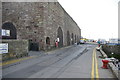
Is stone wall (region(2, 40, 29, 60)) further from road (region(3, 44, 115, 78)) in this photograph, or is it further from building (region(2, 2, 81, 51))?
building (region(2, 2, 81, 51))

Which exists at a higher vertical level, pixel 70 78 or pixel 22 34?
pixel 22 34

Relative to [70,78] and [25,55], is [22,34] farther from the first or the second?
[70,78]

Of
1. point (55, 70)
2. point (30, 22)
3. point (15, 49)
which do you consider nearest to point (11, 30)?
point (30, 22)

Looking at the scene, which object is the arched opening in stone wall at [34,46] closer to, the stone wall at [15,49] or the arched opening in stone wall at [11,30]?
the arched opening in stone wall at [11,30]

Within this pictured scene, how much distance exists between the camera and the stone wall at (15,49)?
1154cm

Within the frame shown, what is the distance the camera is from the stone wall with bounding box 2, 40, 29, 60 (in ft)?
37.8

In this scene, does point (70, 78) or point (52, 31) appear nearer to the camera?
point (70, 78)

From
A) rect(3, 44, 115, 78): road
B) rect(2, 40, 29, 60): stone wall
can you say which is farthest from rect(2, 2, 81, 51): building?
rect(3, 44, 115, 78): road

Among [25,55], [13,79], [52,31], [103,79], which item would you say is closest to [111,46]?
[52,31]

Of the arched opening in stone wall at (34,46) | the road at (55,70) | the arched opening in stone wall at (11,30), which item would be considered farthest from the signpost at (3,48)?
the arched opening in stone wall at (11,30)

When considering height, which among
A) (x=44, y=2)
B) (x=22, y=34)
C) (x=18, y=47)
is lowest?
(x=18, y=47)

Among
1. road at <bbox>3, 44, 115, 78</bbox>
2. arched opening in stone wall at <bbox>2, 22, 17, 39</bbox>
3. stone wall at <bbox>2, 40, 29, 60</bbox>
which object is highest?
arched opening in stone wall at <bbox>2, 22, 17, 39</bbox>

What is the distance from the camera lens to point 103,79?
22.0 ft

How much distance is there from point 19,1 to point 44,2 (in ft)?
13.7
